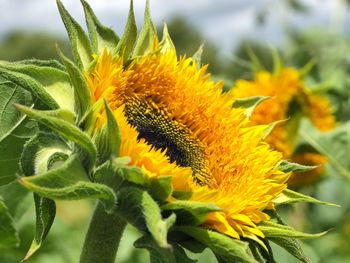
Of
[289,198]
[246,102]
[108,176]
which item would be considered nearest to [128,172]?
[108,176]

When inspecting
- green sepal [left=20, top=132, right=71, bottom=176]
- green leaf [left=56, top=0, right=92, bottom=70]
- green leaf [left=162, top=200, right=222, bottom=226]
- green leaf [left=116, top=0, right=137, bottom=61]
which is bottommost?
green sepal [left=20, top=132, right=71, bottom=176]

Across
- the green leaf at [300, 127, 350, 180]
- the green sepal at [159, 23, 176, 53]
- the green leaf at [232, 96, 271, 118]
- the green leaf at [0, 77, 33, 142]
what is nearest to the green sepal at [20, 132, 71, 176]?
the green leaf at [0, 77, 33, 142]

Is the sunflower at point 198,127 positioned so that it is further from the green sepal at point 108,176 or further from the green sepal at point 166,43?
the green sepal at point 108,176

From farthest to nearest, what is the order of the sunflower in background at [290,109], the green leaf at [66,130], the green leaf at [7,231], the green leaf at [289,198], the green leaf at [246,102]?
1. the sunflower in background at [290,109]
2. the green leaf at [246,102]
3. the green leaf at [289,198]
4. the green leaf at [66,130]
5. the green leaf at [7,231]

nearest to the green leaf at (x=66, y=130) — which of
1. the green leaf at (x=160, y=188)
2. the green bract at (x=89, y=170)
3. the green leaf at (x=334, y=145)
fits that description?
the green bract at (x=89, y=170)

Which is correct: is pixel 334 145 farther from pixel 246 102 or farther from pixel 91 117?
pixel 91 117

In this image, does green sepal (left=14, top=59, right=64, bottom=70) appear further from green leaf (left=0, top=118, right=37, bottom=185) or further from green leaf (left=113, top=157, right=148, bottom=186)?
green leaf (left=113, top=157, right=148, bottom=186)
